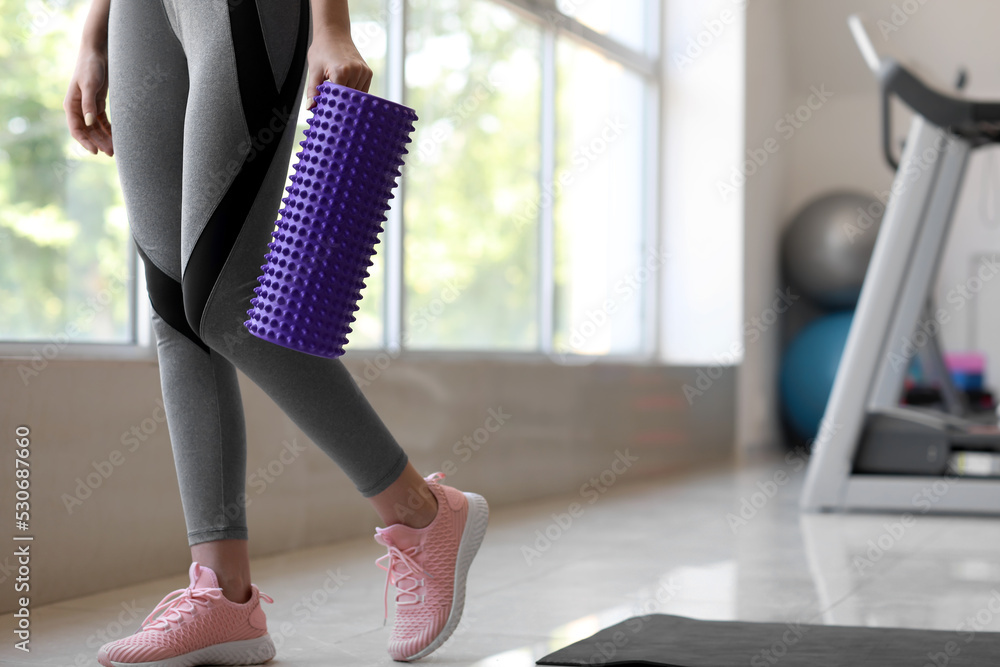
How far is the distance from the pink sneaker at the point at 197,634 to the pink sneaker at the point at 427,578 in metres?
0.17

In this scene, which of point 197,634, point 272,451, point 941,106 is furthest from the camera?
point 941,106

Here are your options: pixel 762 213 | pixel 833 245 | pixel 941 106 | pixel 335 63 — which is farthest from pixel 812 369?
pixel 335 63

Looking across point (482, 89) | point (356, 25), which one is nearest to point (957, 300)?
point (482, 89)

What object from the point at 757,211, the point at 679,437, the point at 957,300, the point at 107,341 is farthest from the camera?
the point at 957,300

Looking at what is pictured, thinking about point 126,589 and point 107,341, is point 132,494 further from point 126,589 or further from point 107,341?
point 107,341

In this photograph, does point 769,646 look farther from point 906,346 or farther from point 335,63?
point 906,346

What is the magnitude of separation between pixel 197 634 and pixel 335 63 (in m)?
0.67

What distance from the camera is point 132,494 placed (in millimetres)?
1972

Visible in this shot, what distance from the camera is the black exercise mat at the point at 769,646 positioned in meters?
1.37

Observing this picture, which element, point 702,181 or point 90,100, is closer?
point 90,100

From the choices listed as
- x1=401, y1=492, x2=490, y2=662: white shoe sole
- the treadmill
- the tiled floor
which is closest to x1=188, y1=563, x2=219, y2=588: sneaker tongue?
the tiled floor

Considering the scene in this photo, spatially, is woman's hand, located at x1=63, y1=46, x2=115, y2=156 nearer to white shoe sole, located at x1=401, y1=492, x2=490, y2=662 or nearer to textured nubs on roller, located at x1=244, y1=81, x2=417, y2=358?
textured nubs on roller, located at x1=244, y1=81, x2=417, y2=358

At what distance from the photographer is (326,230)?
1134 mm

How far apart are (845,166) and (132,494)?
5002 millimetres
